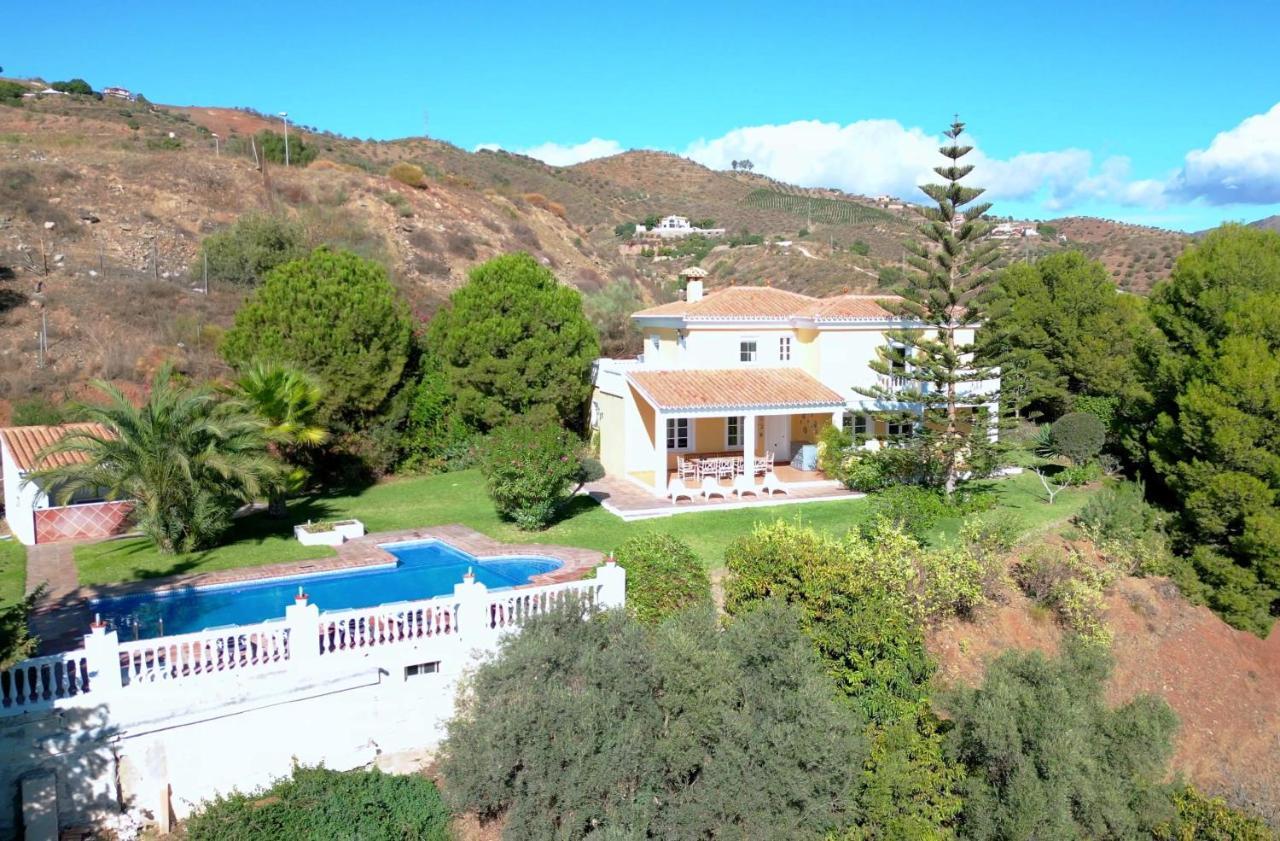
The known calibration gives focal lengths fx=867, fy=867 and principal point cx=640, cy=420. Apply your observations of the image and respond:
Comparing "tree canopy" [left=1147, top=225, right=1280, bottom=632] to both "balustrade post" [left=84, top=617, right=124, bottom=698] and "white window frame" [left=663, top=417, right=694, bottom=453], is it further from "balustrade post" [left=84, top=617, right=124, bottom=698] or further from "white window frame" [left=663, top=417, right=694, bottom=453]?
"balustrade post" [left=84, top=617, right=124, bottom=698]

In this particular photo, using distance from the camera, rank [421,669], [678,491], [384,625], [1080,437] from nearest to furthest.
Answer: [384,625] → [421,669] → [678,491] → [1080,437]

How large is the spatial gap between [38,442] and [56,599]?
626 centimetres

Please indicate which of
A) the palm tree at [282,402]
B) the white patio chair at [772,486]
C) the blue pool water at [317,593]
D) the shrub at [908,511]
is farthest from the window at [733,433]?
the palm tree at [282,402]

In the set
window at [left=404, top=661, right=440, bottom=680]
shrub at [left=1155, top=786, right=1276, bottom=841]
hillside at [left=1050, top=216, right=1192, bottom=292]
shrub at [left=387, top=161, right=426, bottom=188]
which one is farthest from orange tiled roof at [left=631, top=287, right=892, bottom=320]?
hillside at [left=1050, top=216, right=1192, bottom=292]

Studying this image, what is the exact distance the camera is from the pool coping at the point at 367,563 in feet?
45.6

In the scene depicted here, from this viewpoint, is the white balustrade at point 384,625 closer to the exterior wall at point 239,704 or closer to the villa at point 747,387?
the exterior wall at point 239,704

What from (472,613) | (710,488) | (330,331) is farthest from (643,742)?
(330,331)

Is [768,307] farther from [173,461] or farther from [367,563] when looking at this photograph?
[173,461]

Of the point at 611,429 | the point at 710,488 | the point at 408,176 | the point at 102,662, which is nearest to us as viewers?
the point at 102,662

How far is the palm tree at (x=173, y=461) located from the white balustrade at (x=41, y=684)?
588cm

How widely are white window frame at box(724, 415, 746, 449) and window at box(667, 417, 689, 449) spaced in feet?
3.89

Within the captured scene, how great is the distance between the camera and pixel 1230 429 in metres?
17.7

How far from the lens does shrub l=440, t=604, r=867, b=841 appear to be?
8.45 meters

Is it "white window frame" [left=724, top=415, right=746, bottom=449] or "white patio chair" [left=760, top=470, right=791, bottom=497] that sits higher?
"white window frame" [left=724, top=415, right=746, bottom=449]
